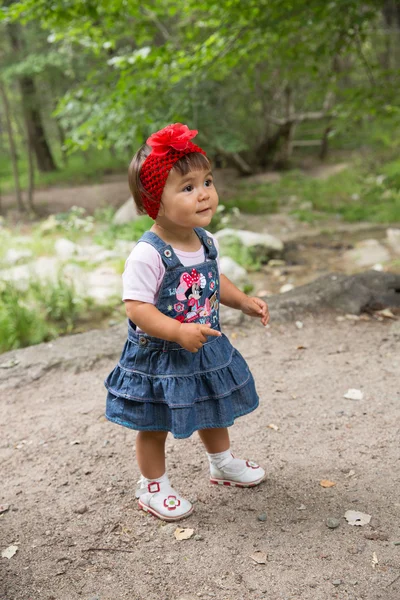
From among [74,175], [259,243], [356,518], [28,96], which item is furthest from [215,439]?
[74,175]

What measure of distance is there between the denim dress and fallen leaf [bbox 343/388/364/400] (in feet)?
3.88

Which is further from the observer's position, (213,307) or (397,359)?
(397,359)

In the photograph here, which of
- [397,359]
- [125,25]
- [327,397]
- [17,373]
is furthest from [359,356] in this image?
[125,25]

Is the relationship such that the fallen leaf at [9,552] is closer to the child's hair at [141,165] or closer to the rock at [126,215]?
the child's hair at [141,165]

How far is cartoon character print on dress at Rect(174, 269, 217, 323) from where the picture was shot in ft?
6.84

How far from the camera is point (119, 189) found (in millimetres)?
13008

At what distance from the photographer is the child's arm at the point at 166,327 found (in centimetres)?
188

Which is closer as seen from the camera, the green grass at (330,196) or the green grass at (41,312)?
the green grass at (41,312)

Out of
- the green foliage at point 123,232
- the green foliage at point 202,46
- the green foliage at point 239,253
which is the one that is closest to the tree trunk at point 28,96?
the green foliage at point 123,232

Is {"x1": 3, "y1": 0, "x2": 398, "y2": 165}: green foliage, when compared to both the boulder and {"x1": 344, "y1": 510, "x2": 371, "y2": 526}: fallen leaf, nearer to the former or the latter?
the boulder

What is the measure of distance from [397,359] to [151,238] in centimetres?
211

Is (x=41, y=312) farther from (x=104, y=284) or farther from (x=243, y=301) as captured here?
(x=243, y=301)

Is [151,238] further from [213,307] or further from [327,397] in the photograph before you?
[327,397]

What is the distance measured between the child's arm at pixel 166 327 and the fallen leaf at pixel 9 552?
3.11 ft
